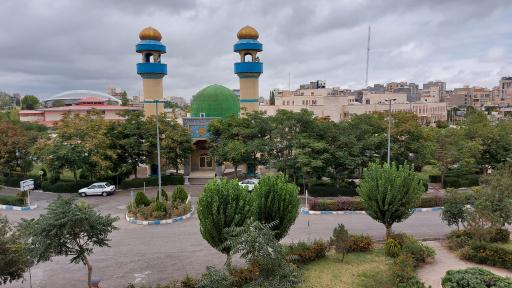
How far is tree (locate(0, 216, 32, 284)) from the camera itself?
11383 mm

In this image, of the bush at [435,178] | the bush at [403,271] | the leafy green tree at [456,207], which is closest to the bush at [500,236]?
the leafy green tree at [456,207]

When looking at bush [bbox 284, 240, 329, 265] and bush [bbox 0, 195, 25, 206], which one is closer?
bush [bbox 284, 240, 329, 265]

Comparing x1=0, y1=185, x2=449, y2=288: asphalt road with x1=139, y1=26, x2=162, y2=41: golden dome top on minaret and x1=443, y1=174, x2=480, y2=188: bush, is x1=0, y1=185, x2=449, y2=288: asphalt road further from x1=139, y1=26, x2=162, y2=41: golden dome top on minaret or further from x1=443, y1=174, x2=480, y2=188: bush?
x1=139, y1=26, x2=162, y2=41: golden dome top on minaret

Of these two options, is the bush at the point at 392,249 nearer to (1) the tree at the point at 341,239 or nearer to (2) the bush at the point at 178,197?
(1) the tree at the point at 341,239

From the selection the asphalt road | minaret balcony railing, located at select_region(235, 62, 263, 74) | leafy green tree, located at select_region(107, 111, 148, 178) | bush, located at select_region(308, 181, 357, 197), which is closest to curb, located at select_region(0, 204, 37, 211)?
the asphalt road

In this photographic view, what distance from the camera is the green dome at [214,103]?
40125 mm

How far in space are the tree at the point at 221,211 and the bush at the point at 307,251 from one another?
3.81m

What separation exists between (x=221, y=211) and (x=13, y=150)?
2917 cm

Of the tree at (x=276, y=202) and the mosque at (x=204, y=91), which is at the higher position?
the mosque at (x=204, y=91)

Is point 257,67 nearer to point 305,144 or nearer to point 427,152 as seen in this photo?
point 305,144

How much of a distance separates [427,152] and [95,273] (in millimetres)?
26085

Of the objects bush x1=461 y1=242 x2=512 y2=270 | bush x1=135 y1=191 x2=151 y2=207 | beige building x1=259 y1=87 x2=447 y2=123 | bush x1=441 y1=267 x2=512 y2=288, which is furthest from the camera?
beige building x1=259 y1=87 x2=447 y2=123

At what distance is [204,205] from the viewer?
13820 mm

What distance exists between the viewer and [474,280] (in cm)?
1275
